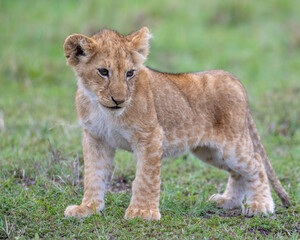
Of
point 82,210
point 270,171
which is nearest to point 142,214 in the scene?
point 82,210

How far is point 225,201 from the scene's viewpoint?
4.89 m

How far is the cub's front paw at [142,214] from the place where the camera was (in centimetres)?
411

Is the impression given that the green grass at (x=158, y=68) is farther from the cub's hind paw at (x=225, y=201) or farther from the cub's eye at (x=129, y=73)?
the cub's eye at (x=129, y=73)

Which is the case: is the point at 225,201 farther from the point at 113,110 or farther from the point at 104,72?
→ the point at 104,72

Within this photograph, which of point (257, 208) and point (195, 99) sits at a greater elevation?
point (195, 99)

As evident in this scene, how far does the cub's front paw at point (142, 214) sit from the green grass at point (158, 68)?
0.06 m

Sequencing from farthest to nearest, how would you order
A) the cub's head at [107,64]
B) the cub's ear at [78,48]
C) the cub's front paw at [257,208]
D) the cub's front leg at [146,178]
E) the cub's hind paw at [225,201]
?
the cub's hind paw at [225,201]
the cub's front paw at [257,208]
the cub's front leg at [146,178]
the cub's ear at [78,48]
the cub's head at [107,64]

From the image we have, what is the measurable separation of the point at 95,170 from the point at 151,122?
0.56 m

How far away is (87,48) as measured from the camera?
13.3 feet

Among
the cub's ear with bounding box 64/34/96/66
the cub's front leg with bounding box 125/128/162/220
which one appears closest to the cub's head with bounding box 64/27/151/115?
the cub's ear with bounding box 64/34/96/66

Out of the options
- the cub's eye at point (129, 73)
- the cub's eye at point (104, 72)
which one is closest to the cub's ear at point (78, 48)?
the cub's eye at point (104, 72)

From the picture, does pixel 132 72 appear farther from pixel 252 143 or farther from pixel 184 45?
pixel 184 45

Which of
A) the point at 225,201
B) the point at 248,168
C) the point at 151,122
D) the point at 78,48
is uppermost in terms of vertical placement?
the point at 78,48

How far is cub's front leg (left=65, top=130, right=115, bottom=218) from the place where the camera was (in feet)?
14.2
